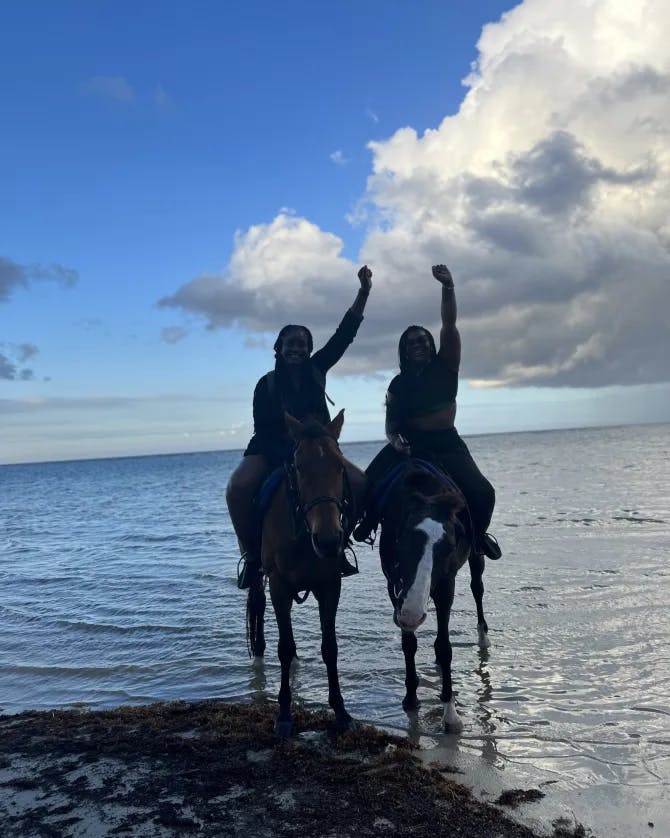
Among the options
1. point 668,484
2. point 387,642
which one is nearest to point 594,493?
point 668,484

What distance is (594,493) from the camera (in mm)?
25109

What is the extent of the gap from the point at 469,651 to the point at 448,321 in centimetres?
419

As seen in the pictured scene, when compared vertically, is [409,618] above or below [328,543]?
below

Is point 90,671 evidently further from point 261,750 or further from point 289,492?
point 289,492

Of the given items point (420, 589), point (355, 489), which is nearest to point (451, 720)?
point (420, 589)

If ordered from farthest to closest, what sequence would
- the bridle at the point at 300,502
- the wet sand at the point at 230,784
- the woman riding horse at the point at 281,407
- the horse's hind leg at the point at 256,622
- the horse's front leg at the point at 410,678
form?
the horse's hind leg at the point at 256,622, the woman riding horse at the point at 281,407, the horse's front leg at the point at 410,678, the bridle at the point at 300,502, the wet sand at the point at 230,784

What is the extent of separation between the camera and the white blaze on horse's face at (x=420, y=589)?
4.55 meters

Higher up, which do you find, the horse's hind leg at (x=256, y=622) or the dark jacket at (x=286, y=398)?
→ the dark jacket at (x=286, y=398)

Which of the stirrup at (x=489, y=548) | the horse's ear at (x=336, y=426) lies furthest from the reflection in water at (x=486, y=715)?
the horse's ear at (x=336, y=426)

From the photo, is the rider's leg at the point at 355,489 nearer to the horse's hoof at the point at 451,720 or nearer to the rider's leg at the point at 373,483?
the rider's leg at the point at 373,483

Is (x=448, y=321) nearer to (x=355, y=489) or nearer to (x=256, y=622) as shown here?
(x=355, y=489)

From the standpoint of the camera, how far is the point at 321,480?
4770mm

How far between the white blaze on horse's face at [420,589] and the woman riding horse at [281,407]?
3.47 feet

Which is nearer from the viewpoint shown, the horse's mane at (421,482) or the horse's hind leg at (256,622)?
the horse's mane at (421,482)
